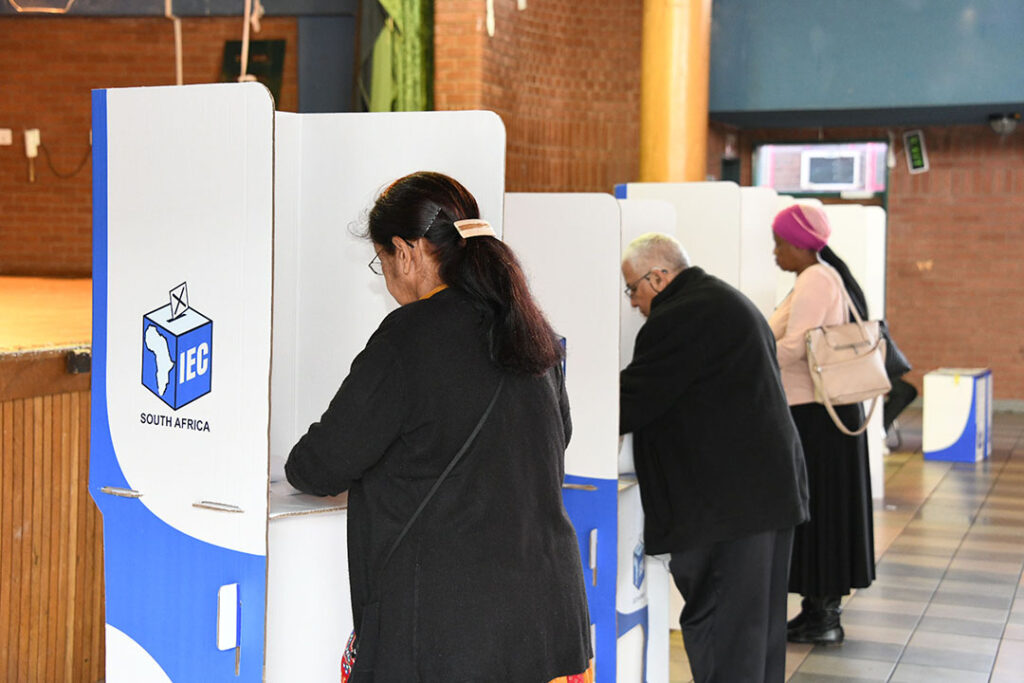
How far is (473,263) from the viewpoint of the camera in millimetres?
1863

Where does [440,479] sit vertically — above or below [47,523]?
above

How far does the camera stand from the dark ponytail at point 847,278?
422 cm

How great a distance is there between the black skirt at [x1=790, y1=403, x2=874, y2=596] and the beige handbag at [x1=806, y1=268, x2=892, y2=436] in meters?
0.10

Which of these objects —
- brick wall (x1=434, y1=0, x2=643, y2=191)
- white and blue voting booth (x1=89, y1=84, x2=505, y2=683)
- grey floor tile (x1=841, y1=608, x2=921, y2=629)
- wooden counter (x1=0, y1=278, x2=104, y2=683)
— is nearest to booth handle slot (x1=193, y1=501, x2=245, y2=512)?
white and blue voting booth (x1=89, y1=84, x2=505, y2=683)

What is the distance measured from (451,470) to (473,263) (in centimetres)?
33

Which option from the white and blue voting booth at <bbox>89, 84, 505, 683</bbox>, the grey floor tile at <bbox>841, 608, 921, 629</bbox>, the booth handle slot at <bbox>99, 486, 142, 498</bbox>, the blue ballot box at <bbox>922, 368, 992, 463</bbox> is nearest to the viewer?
the white and blue voting booth at <bbox>89, 84, 505, 683</bbox>

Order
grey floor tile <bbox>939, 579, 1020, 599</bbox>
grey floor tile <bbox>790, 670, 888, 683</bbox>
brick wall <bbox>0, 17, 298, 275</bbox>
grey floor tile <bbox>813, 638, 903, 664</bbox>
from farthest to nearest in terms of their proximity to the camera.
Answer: brick wall <bbox>0, 17, 298, 275</bbox>, grey floor tile <bbox>939, 579, 1020, 599</bbox>, grey floor tile <bbox>813, 638, 903, 664</bbox>, grey floor tile <bbox>790, 670, 888, 683</bbox>

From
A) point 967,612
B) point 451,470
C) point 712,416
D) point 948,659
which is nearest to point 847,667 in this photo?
point 948,659

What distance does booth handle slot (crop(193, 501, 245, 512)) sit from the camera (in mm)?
2260

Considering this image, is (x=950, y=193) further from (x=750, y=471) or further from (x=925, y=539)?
(x=750, y=471)

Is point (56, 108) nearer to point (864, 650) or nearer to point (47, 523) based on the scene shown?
point (47, 523)

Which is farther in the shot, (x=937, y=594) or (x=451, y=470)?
(x=937, y=594)

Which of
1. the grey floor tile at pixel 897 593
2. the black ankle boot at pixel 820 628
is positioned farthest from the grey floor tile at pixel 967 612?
the black ankle boot at pixel 820 628

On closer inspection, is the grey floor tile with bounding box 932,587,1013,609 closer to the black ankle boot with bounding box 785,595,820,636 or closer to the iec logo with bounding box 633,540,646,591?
the black ankle boot with bounding box 785,595,820,636
